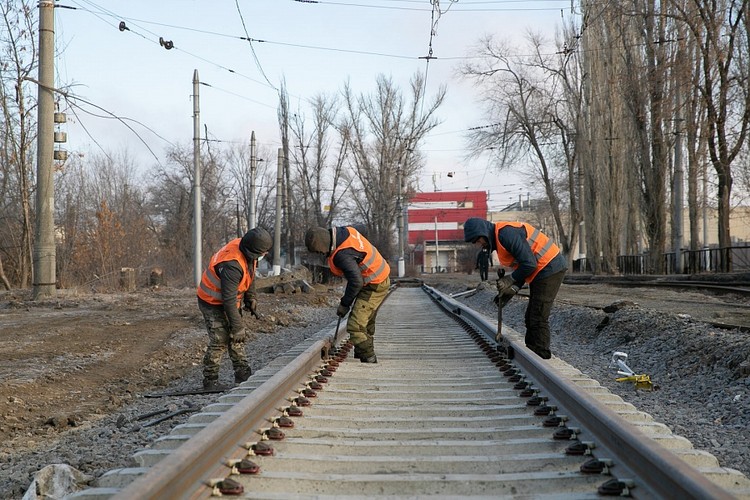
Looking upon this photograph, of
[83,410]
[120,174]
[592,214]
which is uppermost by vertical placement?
[120,174]

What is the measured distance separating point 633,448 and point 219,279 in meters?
4.35

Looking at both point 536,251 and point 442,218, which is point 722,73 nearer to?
point 536,251

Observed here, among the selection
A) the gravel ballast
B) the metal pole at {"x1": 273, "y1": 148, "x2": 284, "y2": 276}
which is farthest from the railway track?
the metal pole at {"x1": 273, "y1": 148, "x2": 284, "y2": 276}

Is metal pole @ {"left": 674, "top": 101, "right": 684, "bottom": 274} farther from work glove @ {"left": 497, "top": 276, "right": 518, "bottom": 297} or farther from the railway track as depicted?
the railway track

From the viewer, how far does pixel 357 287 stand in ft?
21.8

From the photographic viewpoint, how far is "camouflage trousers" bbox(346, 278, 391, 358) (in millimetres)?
6824

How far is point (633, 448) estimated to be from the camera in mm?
3107

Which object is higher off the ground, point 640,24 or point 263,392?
point 640,24

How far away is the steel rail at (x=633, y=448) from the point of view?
2541 mm

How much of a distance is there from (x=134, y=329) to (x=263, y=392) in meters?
8.09

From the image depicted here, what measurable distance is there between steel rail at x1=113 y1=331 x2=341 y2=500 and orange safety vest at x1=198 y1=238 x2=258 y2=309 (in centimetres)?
185

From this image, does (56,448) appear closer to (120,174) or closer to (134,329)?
(134,329)

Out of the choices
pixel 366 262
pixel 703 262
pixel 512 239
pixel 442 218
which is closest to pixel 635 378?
pixel 512 239

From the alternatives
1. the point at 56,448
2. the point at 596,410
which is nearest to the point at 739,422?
the point at 596,410
